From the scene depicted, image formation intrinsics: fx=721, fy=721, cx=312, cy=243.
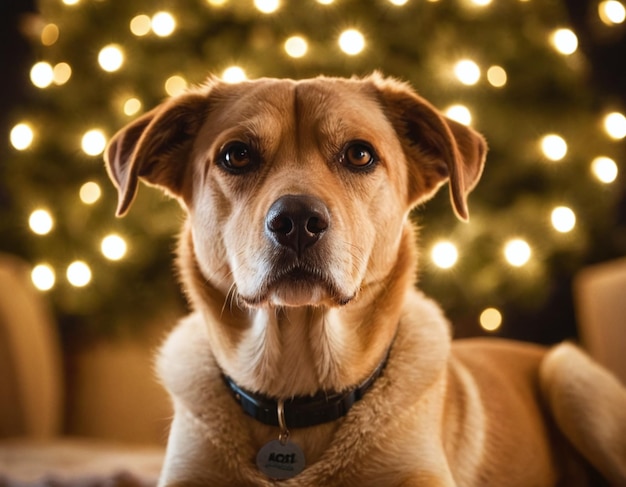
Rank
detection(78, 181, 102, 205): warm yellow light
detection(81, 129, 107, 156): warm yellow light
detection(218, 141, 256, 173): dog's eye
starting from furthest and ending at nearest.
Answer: detection(78, 181, 102, 205): warm yellow light, detection(81, 129, 107, 156): warm yellow light, detection(218, 141, 256, 173): dog's eye

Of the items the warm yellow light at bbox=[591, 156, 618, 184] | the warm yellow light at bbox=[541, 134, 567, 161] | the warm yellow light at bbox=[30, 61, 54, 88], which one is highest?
the warm yellow light at bbox=[30, 61, 54, 88]

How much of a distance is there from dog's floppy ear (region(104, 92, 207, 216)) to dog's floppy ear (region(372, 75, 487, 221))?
0.54 m

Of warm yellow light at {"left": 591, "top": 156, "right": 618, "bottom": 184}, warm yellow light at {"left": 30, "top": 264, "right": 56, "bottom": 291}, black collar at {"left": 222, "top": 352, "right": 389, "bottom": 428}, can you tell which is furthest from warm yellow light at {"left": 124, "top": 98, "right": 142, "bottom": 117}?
warm yellow light at {"left": 591, "top": 156, "right": 618, "bottom": 184}

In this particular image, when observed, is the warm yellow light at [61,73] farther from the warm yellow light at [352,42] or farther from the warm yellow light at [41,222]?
the warm yellow light at [352,42]

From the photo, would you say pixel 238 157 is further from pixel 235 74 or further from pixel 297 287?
pixel 235 74

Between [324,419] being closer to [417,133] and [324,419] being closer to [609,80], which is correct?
[417,133]

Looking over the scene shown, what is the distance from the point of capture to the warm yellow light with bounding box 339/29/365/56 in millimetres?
2975

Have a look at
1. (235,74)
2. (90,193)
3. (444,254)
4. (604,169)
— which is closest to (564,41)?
(604,169)

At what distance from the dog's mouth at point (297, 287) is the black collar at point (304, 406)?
0.28 metres

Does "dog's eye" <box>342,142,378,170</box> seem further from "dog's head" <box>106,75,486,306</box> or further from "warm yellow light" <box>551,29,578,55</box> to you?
"warm yellow light" <box>551,29,578,55</box>

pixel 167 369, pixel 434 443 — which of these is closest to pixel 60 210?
pixel 167 369

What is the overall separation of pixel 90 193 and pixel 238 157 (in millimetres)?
1672

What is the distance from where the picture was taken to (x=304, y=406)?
5.97ft

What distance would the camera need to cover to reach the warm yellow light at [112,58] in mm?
3148
